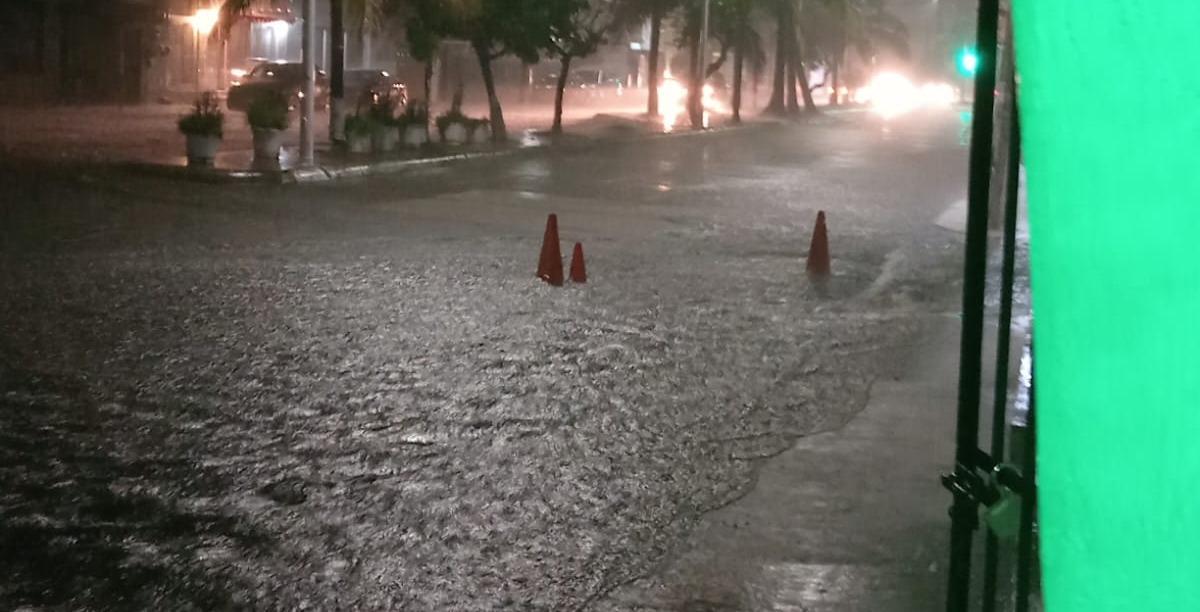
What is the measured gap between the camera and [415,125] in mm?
27953

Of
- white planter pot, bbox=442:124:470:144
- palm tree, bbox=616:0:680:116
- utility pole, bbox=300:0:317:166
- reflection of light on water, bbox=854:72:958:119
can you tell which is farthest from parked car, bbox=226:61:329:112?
reflection of light on water, bbox=854:72:958:119

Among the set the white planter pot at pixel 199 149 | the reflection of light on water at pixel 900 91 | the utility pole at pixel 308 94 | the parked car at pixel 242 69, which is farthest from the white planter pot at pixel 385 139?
the reflection of light on water at pixel 900 91

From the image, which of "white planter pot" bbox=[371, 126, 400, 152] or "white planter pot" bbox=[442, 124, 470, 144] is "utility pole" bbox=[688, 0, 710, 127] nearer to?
"white planter pot" bbox=[442, 124, 470, 144]

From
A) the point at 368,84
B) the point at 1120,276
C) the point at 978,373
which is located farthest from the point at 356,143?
the point at 1120,276

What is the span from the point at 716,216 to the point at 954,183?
10045 millimetres

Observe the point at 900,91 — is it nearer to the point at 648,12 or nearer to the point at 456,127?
the point at 648,12

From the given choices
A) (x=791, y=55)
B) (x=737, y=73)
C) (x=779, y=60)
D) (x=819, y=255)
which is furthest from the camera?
(x=791, y=55)

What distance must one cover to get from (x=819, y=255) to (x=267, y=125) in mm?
12142

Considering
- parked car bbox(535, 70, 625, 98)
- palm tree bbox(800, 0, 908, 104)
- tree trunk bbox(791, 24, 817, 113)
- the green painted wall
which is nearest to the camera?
the green painted wall

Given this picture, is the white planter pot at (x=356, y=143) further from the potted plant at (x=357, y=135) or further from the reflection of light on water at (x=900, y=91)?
the reflection of light on water at (x=900, y=91)

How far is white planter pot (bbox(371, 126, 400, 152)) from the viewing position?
86.0 feet

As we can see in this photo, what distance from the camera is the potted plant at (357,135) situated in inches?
1004

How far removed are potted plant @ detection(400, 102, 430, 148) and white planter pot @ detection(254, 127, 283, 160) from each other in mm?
4861

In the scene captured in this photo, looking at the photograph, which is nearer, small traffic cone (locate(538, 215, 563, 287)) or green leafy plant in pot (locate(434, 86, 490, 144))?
small traffic cone (locate(538, 215, 563, 287))
